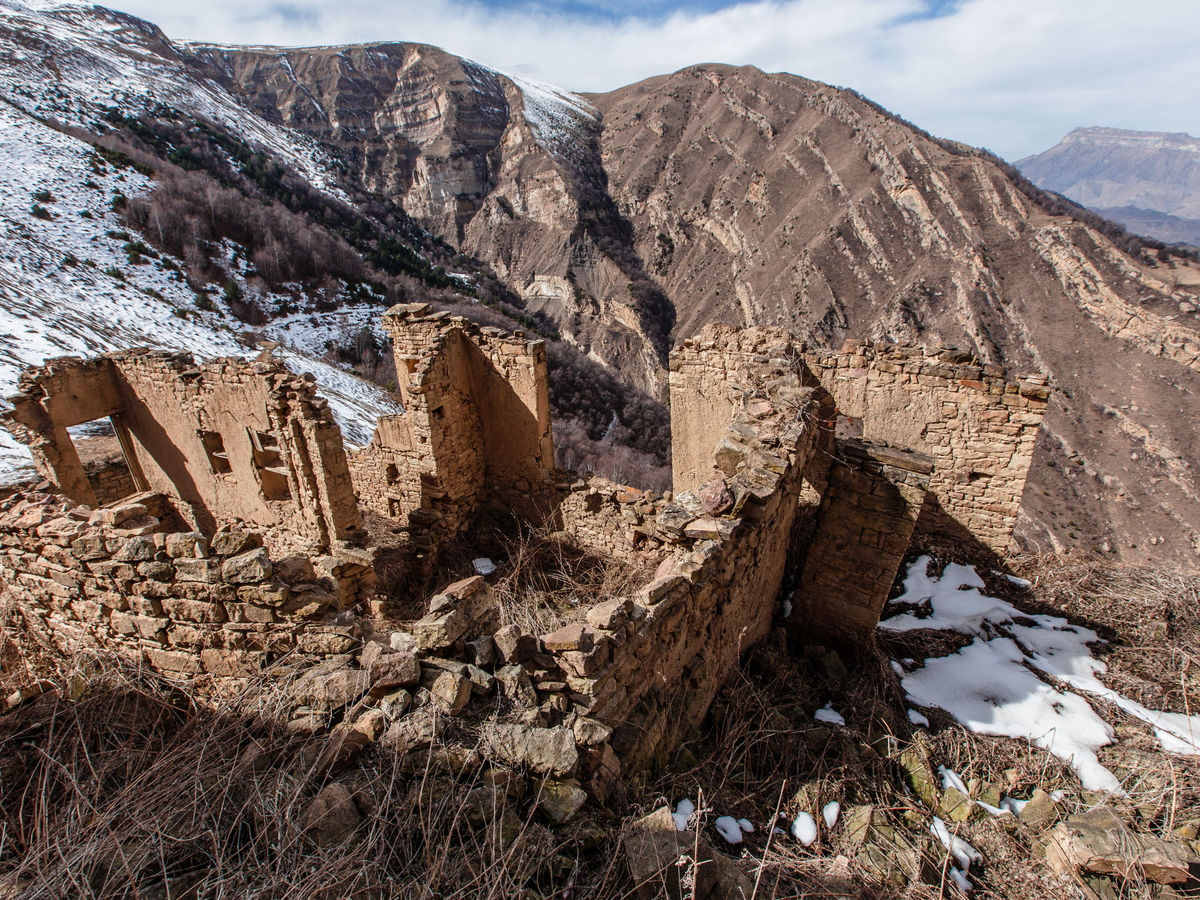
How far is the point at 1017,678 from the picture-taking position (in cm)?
459

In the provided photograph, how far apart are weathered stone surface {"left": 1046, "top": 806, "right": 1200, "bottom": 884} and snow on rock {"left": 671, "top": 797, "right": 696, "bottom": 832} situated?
2047 millimetres

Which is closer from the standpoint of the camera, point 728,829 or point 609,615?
point 609,615

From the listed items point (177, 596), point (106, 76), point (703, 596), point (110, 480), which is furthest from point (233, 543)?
Answer: point (106, 76)

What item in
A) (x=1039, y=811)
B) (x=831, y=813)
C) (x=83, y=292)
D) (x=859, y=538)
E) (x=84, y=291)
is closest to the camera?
(x=831, y=813)

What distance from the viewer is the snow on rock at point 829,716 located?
403 cm

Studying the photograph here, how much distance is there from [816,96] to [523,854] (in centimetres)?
8889

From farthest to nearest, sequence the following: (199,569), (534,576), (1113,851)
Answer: (534,576)
(1113,851)
(199,569)

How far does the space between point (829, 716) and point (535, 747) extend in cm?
281

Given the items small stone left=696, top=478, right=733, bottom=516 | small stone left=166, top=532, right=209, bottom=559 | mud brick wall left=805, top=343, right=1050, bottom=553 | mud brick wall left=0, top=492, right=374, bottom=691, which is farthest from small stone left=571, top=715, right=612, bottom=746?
mud brick wall left=805, top=343, right=1050, bottom=553

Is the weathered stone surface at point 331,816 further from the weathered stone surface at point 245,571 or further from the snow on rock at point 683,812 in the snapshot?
the snow on rock at point 683,812

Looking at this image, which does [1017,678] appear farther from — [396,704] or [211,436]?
[211,436]

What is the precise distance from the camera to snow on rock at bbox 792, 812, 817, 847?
2.99m

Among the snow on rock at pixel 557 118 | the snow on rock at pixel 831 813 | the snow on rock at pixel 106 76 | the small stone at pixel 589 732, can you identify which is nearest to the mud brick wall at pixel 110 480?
the small stone at pixel 589 732

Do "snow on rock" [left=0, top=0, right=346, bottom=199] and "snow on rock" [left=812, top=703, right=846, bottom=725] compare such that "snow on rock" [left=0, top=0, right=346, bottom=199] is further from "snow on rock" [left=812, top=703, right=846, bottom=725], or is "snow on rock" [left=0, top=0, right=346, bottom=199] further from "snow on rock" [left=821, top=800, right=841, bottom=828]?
"snow on rock" [left=821, top=800, right=841, bottom=828]
